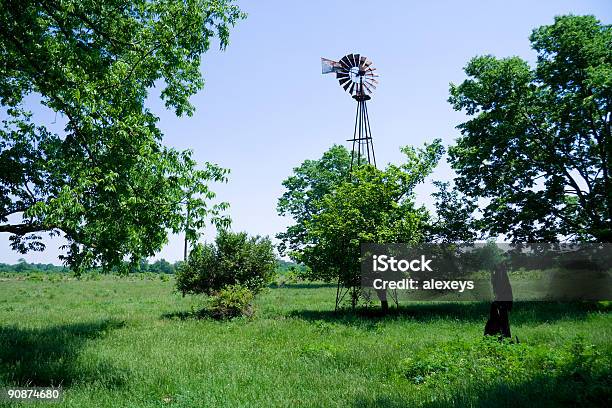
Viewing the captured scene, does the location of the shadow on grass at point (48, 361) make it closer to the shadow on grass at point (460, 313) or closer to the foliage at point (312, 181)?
the shadow on grass at point (460, 313)

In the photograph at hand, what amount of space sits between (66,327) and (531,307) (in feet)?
75.3

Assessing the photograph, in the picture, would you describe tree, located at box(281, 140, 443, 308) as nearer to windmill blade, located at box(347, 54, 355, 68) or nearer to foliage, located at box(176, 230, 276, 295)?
foliage, located at box(176, 230, 276, 295)

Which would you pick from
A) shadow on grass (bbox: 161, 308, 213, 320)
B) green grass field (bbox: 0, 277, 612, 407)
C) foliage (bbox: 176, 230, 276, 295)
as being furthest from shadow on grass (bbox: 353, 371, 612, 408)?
foliage (bbox: 176, 230, 276, 295)

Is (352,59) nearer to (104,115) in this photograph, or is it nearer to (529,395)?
(104,115)

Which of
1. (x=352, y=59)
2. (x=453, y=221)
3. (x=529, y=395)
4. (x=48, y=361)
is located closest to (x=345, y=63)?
(x=352, y=59)

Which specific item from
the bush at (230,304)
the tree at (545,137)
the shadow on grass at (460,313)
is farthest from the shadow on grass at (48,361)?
the tree at (545,137)

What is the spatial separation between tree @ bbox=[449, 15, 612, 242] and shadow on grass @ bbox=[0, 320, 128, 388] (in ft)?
70.3

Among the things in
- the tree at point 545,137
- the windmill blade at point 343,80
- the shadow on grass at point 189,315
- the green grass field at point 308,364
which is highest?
the windmill blade at point 343,80

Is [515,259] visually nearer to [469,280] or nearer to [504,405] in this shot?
[469,280]

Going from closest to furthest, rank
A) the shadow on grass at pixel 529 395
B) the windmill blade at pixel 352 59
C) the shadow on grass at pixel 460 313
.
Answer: the shadow on grass at pixel 529 395
the shadow on grass at pixel 460 313
the windmill blade at pixel 352 59

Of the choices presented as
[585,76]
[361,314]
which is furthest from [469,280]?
[585,76]

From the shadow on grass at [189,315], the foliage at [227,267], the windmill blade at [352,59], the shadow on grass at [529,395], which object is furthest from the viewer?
the windmill blade at [352,59]

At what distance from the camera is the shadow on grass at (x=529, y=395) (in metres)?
6.54

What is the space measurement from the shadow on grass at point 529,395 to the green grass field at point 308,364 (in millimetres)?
19
